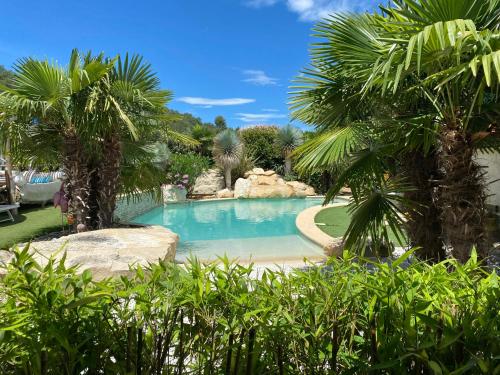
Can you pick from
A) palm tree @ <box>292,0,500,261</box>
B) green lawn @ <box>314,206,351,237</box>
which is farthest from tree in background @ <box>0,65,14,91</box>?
green lawn @ <box>314,206,351,237</box>

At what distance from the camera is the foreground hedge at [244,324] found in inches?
48.9

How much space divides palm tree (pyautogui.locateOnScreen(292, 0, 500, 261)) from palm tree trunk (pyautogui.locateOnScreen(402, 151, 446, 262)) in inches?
0.5

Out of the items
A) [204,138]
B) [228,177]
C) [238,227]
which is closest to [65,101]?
[238,227]

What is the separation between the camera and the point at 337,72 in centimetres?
466

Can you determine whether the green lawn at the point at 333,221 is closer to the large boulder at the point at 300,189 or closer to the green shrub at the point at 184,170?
the large boulder at the point at 300,189

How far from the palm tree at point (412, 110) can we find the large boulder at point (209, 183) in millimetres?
18058

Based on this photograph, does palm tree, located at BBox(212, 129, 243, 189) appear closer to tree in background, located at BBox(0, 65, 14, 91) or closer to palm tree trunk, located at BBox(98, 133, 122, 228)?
tree in background, located at BBox(0, 65, 14, 91)

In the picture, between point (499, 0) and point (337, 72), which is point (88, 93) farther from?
point (499, 0)

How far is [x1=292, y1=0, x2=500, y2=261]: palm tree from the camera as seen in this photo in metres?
3.13

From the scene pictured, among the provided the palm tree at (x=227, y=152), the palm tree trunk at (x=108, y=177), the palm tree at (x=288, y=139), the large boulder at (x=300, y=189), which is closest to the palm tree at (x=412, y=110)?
the palm tree trunk at (x=108, y=177)

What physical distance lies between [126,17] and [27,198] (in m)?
8.93

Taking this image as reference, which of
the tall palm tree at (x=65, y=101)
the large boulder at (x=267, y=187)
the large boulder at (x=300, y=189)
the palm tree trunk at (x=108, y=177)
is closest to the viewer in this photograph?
the tall palm tree at (x=65, y=101)

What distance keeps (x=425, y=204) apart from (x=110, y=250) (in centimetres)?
447

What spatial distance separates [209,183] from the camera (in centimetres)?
2370
